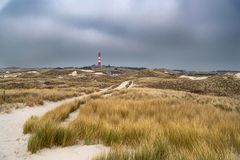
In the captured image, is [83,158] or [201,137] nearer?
[83,158]

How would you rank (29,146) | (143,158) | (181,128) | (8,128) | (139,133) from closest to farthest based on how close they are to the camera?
1. (143,158)
2. (29,146)
3. (181,128)
4. (139,133)
5. (8,128)

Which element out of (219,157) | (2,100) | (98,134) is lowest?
(2,100)

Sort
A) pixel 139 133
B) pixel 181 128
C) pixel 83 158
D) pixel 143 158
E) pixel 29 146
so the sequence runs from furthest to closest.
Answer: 1. pixel 139 133
2. pixel 181 128
3. pixel 29 146
4. pixel 83 158
5. pixel 143 158

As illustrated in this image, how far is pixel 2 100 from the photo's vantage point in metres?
21.0

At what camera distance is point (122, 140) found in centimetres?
750

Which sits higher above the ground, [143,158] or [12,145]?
[143,158]

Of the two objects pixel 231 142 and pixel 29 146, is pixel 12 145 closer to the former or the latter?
pixel 29 146

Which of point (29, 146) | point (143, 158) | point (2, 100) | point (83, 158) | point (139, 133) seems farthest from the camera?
point (2, 100)

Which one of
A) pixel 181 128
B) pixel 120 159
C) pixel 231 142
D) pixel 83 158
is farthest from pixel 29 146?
pixel 231 142

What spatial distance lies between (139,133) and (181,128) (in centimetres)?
124

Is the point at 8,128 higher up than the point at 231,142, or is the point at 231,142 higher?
the point at 231,142

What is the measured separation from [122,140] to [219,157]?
3.00m

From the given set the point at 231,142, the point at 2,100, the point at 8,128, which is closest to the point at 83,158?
the point at 231,142

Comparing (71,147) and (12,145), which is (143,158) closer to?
(71,147)
